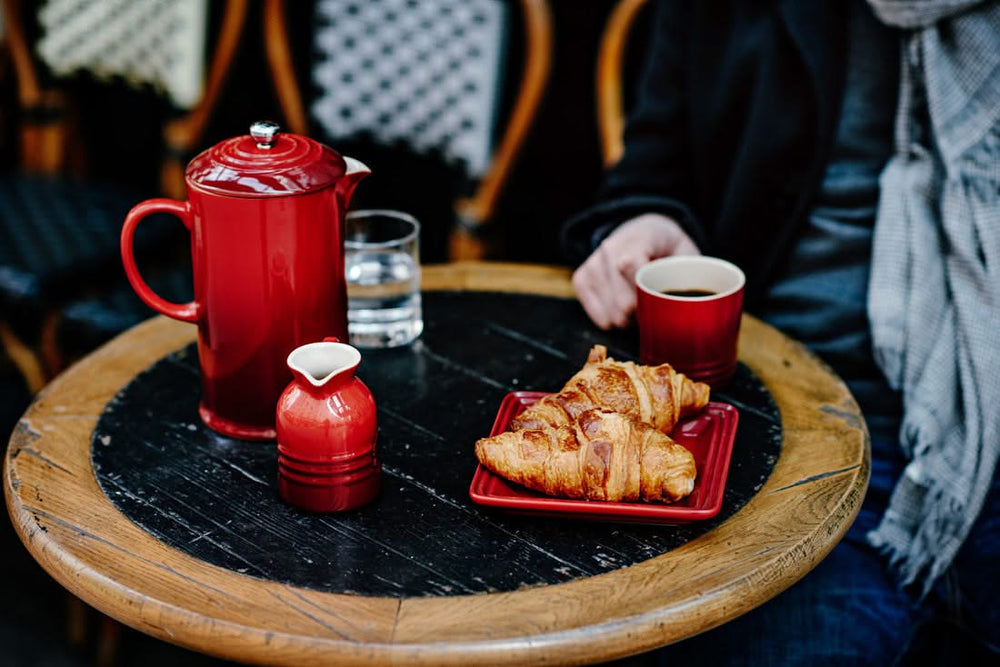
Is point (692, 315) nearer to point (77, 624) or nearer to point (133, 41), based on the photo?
point (77, 624)

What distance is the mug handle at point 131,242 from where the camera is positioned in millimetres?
1051

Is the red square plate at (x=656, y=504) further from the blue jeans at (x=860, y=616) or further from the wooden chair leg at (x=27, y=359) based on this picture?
the wooden chair leg at (x=27, y=359)

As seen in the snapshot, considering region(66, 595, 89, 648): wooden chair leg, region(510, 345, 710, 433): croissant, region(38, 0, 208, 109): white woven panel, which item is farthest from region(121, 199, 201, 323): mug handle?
region(38, 0, 208, 109): white woven panel

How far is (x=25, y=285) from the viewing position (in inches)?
82.4

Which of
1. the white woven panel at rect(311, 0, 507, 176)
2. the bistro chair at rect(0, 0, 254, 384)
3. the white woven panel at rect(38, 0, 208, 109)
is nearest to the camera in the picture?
the bistro chair at rect(0, 0, 254, 384)

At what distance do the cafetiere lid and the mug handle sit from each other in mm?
39

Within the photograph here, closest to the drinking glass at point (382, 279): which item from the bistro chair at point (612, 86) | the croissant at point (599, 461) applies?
the croissant at point (599, 461)

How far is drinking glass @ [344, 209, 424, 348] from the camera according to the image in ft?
4.26

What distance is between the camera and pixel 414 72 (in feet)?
7.48

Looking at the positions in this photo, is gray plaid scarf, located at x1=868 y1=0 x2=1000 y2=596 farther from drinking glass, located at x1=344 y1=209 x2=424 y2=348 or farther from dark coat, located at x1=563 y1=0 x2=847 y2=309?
drinking glass, located at x1=344 y1=209 x2=424 y2=348

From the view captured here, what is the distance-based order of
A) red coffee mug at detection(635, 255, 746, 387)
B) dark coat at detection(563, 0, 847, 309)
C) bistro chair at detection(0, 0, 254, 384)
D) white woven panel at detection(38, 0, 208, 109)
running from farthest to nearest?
white woven panel at detection(38, 0, 208, 109)
bistro chair at detection(0, 0, 254, 384)
dark coat at detection(563, 0, 847, 309)
red coffee mug at detection(635, 255, 746, 387)

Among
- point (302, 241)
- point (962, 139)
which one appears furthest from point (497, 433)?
point (962, 139)

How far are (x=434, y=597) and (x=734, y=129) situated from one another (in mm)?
1105

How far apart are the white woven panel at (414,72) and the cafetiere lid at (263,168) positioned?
1.23 m
